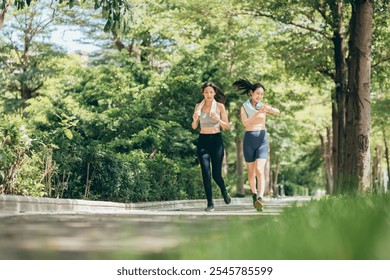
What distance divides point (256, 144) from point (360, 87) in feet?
12.5

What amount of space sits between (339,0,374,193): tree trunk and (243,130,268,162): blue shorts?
3.35 meters

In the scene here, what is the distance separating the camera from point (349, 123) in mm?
15570

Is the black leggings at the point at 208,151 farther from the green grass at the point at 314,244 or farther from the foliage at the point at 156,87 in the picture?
the green grass at the point at 314,244

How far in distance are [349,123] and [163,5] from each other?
18.3 m

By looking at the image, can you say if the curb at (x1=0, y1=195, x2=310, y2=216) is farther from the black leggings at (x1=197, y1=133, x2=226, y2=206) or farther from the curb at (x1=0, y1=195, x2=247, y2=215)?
the black leggings at (x1=197, y1=133, x2=226, y2=206)

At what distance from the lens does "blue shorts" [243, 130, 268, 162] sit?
1236cm

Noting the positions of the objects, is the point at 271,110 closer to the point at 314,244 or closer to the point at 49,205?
the point at 49,205

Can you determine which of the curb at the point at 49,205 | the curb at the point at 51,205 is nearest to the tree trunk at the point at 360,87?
the curb at the point at 51,205

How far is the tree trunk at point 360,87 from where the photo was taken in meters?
14.8

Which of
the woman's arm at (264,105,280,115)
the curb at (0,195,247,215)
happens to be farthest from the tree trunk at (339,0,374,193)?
the curb at (0,195,247,215)

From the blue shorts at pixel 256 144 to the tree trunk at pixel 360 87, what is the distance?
11.0 ft

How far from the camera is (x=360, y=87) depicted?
592 inches

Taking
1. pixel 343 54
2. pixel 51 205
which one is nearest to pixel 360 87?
pixel 51 205
